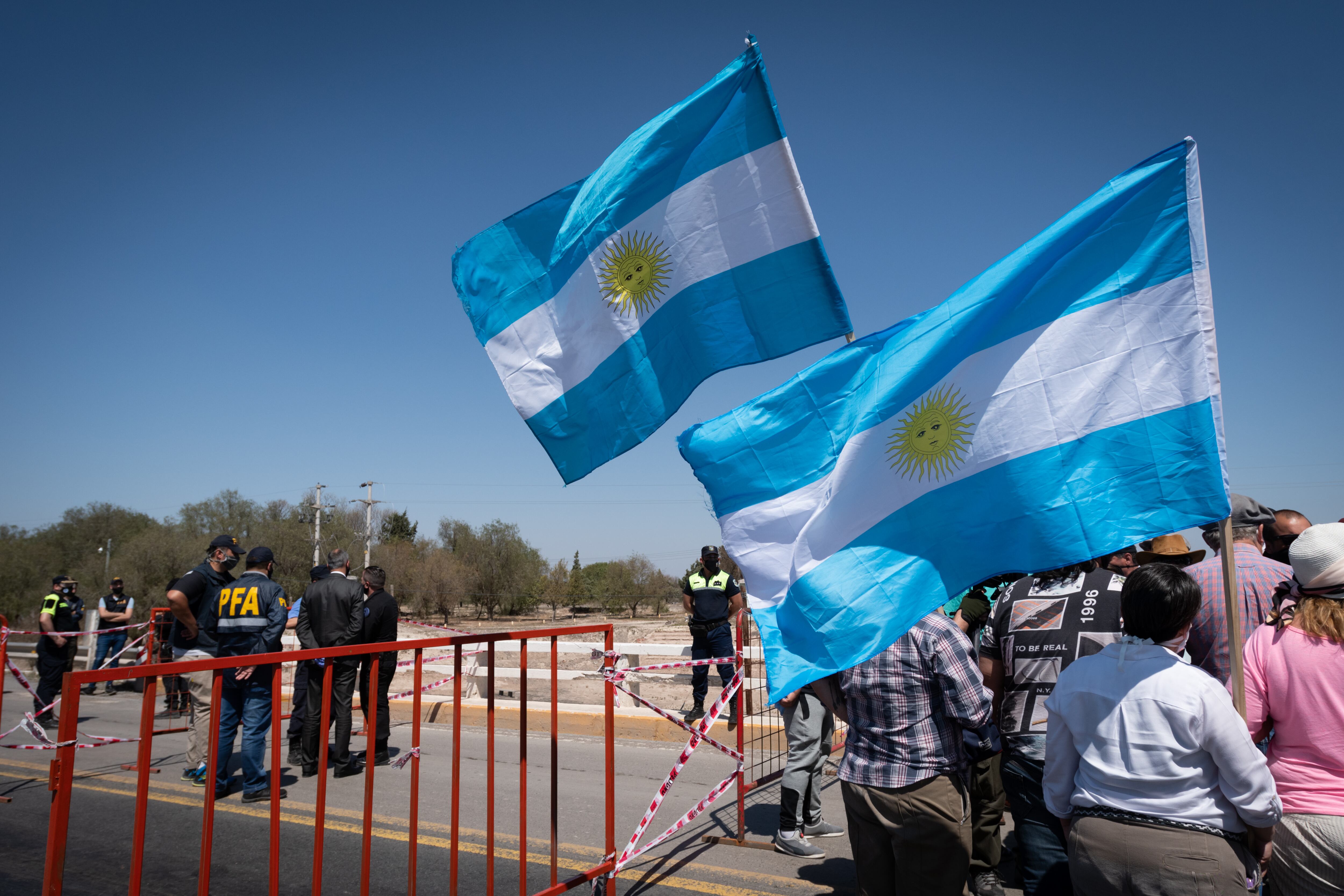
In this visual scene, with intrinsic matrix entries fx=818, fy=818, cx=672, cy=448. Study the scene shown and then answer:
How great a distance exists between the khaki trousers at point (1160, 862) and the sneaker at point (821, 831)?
324 cm

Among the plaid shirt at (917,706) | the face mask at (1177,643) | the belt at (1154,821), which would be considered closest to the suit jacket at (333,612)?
the plaid shirt at (917,706)

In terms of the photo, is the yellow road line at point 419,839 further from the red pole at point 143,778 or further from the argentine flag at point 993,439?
the argentine flag at point 993,439

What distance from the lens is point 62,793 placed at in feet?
9.16

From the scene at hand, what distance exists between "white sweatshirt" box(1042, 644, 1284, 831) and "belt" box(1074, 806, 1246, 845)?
1 cm

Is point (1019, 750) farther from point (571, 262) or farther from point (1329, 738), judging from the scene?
point (571, 262)

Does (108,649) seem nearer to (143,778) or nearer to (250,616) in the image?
(250,616)

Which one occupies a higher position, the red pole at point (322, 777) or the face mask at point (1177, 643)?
the face mask at point (1177, 643)

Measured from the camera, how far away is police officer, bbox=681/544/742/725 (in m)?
9.85

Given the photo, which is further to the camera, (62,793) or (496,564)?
(496,564)

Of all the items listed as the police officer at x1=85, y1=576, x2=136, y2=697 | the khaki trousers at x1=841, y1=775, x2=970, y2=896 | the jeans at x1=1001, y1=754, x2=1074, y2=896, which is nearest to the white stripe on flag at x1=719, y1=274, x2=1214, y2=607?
the khaki trousers at x1=841, y1=775, x2=970, y2=896

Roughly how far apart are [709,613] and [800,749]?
179 inches

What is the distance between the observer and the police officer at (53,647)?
11.1 m

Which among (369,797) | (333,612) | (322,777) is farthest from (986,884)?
(333,612)

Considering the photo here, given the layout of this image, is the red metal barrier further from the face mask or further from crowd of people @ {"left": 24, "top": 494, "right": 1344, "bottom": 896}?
the face mask
